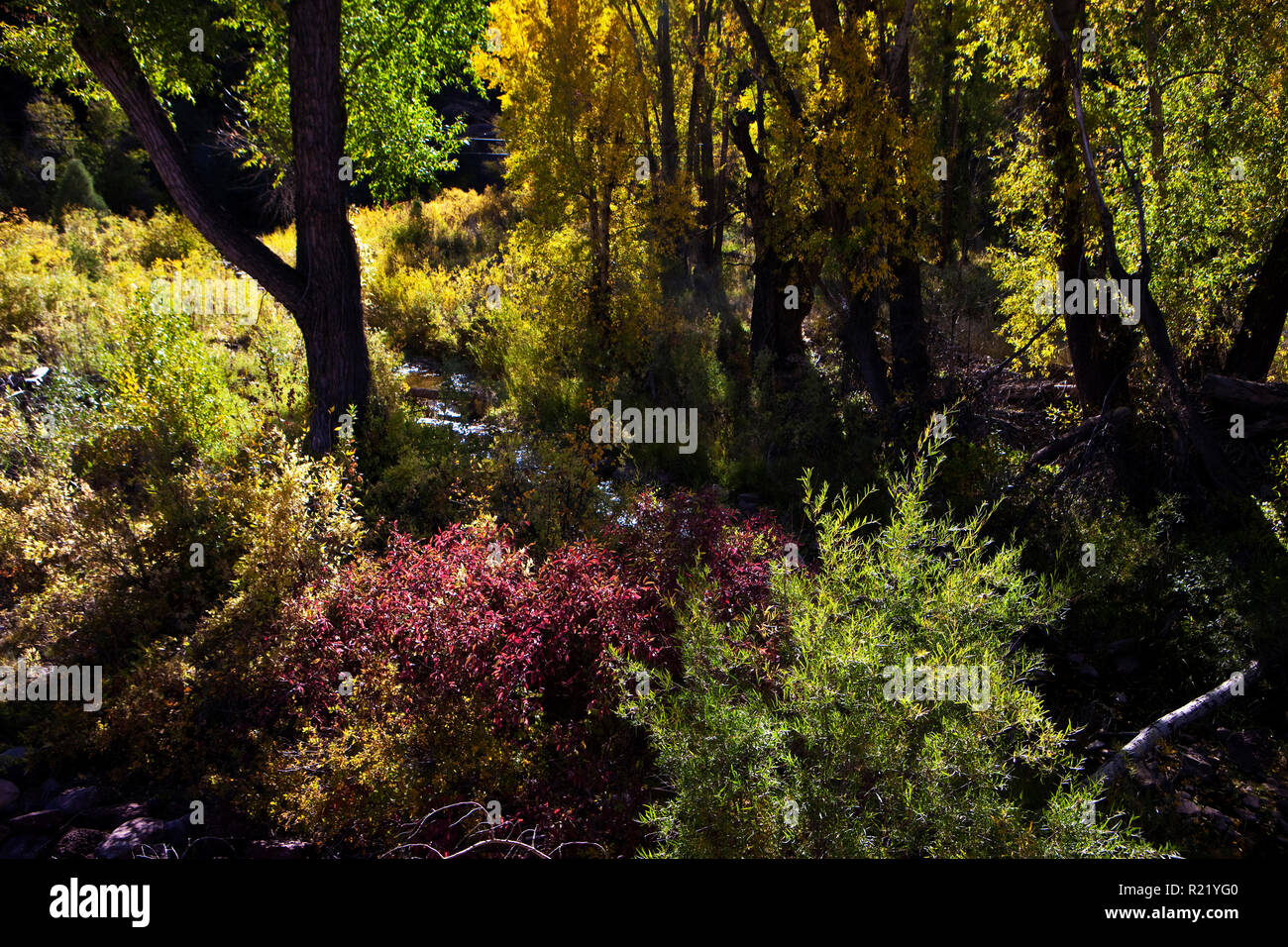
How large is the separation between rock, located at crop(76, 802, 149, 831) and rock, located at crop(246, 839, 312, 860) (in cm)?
92

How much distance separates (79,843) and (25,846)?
1.17 ft

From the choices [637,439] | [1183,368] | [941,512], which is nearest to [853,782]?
[941,512]

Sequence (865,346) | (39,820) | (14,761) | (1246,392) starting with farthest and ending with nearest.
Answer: (865,346) → (1246,392) → (14,761) → (39,820)

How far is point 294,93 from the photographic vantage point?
7.91m

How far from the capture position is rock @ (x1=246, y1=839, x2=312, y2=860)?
3945mm

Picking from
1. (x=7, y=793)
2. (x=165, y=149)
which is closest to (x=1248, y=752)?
(x=7, y=793)

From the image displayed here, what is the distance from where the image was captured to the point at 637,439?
397 inches

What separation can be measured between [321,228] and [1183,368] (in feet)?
34.6

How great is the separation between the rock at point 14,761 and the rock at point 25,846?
2.54 feet

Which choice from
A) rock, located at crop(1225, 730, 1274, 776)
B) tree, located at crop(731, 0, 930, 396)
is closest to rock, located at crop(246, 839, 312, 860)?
rock, located at crop(1225, 730, 1274, 776)

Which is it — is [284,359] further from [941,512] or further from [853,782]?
[853,782]

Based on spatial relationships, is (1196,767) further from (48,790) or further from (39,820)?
(48,790)

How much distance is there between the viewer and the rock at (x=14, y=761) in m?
4.75

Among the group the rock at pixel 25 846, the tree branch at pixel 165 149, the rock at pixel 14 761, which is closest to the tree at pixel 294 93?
the tree branch at pixel 165 149
